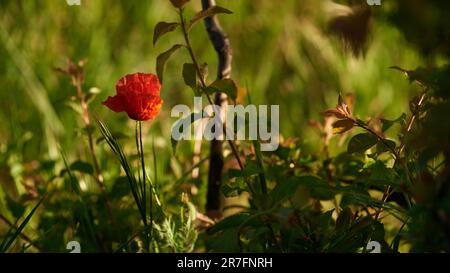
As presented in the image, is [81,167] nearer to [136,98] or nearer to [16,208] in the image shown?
[16,208]

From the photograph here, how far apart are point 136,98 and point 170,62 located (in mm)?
1995

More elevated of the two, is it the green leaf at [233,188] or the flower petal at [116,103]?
the flower petal at [116,103]

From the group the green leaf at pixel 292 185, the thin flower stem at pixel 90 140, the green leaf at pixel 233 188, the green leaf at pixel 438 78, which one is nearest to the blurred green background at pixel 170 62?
the thin flower stem at pixel 90 140

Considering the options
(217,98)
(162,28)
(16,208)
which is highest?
(162,28)

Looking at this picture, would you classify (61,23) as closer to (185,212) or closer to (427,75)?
(185,212)

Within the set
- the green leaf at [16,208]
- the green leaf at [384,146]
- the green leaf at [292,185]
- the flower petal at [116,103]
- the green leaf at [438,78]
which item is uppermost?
the green leaf at [438,78]

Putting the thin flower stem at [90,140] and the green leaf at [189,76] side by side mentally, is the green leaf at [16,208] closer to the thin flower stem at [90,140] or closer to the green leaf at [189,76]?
the thin flower stem at [90,140]

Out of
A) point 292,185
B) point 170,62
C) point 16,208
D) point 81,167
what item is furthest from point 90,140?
point 170,62

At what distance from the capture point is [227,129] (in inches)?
61.7

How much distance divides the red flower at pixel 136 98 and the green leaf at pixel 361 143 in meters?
0.34

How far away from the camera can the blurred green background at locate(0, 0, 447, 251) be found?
281 centimetres

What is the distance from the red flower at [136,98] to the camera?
1317mm

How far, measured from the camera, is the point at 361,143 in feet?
4.50

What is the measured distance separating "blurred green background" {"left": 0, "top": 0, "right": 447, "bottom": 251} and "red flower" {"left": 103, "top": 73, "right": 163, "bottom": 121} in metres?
1.19
